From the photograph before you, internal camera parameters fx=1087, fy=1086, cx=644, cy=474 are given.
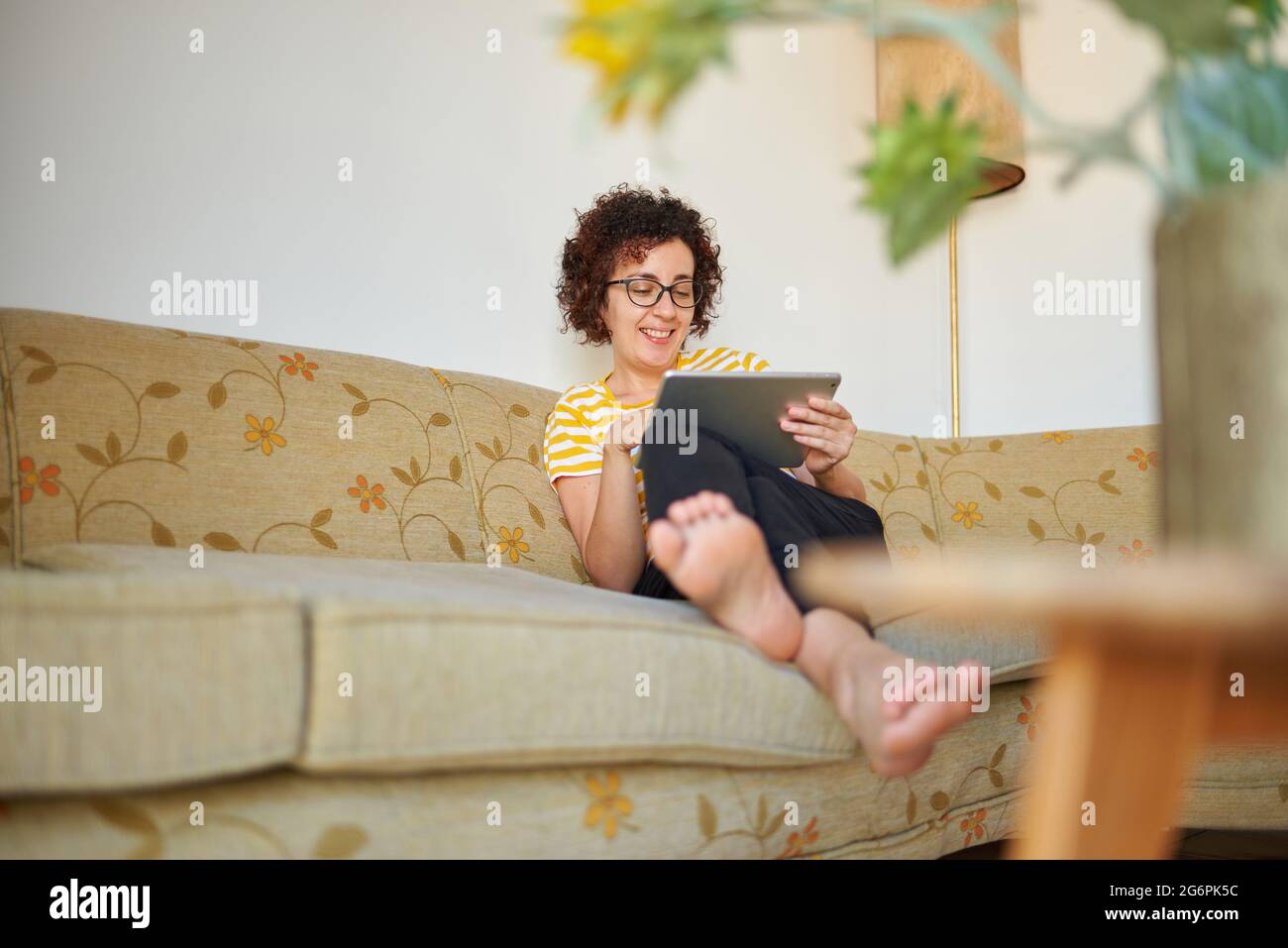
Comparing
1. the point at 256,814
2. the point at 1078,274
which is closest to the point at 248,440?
the point at 256,814

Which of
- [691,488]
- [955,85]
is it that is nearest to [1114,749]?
[691,488]

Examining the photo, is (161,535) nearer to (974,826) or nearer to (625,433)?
(625,433)

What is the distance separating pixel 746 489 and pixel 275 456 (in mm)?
724

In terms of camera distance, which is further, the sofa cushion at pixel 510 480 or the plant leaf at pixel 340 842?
the sofa cushion at pixel 510 480

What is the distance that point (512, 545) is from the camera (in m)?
1.79

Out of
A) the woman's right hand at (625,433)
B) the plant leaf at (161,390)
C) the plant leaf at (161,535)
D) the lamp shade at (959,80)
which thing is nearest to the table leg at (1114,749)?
the woman's right hand at (625,433)

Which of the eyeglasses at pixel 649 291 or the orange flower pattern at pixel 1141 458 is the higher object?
the eyeglasses at pixel 649 291

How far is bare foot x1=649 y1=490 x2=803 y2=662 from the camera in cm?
106

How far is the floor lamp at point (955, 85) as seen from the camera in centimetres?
233

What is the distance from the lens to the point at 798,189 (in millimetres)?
2793

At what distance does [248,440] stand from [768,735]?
885mm

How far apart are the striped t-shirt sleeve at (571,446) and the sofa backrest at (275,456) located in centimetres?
6

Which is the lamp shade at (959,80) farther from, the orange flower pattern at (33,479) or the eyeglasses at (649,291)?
the orange flower pattern at (33,479)
